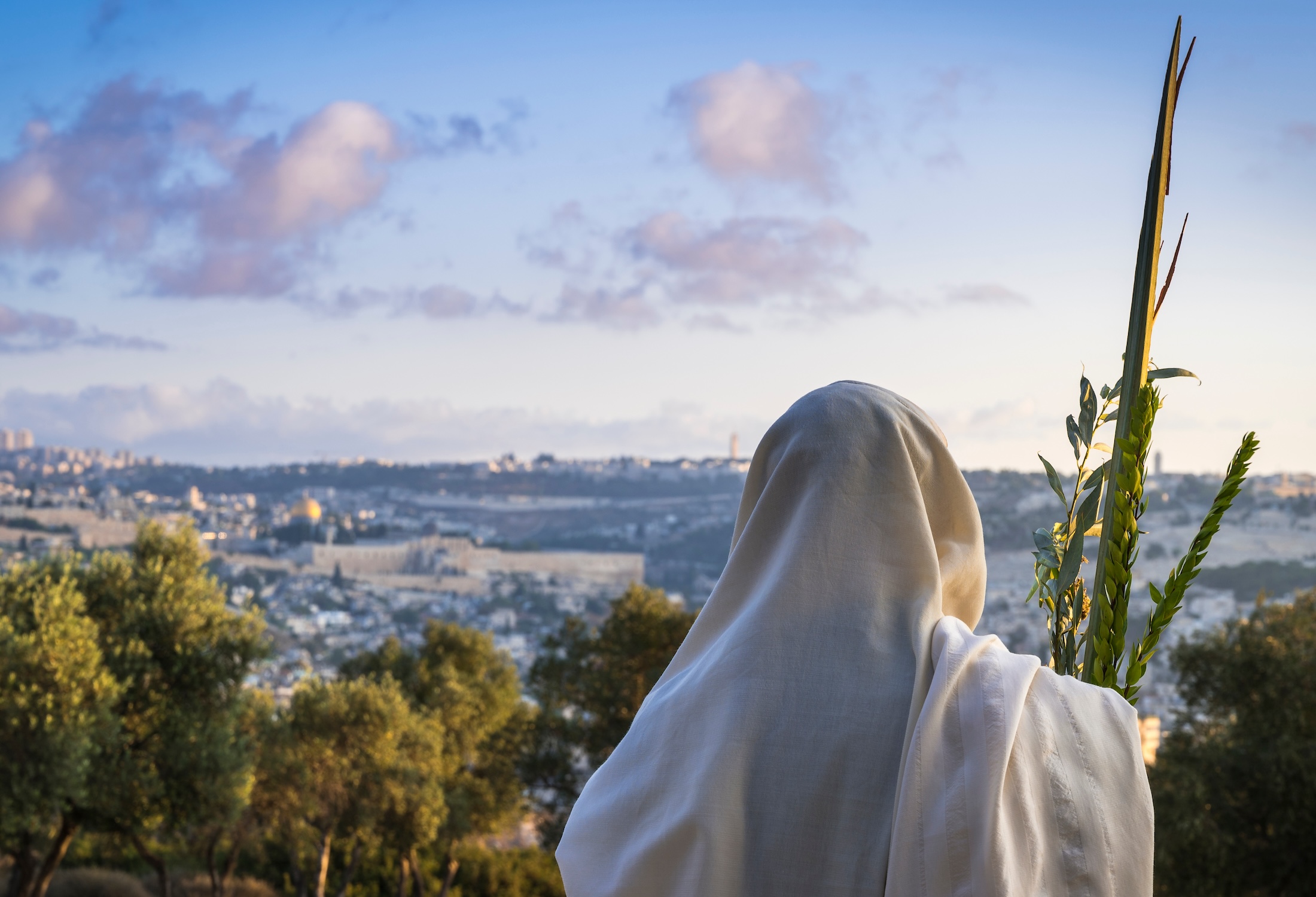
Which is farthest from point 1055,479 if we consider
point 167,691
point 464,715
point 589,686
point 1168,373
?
point 464,715

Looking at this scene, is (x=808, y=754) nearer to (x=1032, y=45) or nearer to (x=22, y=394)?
(x=1032, y=45)

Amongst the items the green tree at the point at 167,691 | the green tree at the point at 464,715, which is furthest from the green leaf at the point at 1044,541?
the green tree at the point at 464,715

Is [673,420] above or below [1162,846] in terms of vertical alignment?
above

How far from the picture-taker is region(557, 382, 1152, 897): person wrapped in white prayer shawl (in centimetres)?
118

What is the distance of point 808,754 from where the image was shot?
1.29 meters

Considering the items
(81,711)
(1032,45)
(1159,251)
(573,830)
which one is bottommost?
(81,711)

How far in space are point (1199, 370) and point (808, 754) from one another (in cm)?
94

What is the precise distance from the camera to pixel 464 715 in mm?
18234

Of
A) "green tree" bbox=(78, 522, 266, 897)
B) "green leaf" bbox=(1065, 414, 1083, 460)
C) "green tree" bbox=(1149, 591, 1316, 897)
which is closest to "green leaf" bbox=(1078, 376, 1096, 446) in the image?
"green leaf" bbox=(1065, 414, 1083, 460)

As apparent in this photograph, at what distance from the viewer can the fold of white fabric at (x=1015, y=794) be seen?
117cm

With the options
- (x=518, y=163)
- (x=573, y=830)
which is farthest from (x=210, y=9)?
(x=573, y=830)

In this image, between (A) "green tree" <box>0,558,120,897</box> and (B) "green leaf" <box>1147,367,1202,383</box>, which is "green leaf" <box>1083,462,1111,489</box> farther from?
(A) "green tree" <box>0,558,120,897</box>

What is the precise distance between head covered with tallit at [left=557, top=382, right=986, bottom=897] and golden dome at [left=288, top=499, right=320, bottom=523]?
5816 centimetres

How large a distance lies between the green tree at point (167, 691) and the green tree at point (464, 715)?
199 inches
